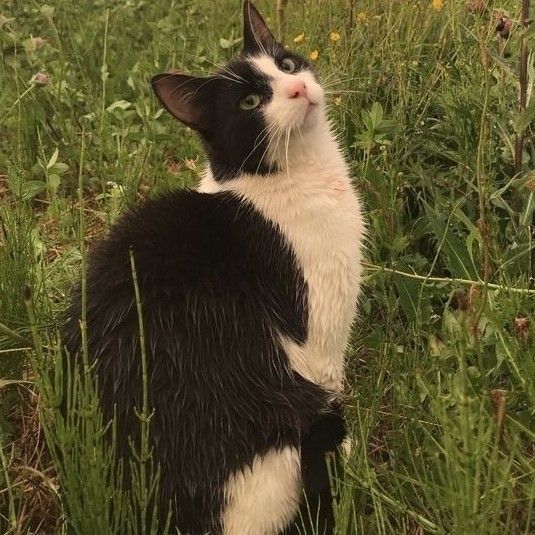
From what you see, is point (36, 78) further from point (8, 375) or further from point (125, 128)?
point (8, 375)

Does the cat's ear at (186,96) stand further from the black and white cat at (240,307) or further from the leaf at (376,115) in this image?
the leaf at (376,115)

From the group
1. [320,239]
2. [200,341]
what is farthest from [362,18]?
[200,341]

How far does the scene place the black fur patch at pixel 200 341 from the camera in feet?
4.64

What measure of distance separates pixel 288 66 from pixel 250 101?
0.67 feet

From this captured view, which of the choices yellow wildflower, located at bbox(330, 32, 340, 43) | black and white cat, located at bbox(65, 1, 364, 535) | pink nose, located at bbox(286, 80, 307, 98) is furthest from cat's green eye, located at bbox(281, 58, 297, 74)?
yellow wildflower, located at bbox(330, 32, 340, 43)

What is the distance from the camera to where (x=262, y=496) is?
144 centimetres

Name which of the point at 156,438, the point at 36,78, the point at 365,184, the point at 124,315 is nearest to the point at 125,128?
the point at 36,78

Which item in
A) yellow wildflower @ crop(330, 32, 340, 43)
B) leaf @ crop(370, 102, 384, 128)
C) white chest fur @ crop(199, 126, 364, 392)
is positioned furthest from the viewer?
yellow wildflower @ crop(330, 32, 340, 43)

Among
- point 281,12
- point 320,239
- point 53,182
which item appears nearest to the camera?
point 320,239

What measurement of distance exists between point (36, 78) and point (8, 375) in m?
1.10

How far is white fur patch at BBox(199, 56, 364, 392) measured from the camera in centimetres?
165

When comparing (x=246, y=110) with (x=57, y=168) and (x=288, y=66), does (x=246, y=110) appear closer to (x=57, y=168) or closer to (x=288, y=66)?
(x=288, y=66)

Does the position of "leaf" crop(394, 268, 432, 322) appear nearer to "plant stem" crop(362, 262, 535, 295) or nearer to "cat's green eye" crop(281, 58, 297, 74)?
"plant stem" crop(362, 262, 535, 295)

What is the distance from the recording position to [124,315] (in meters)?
1.46
